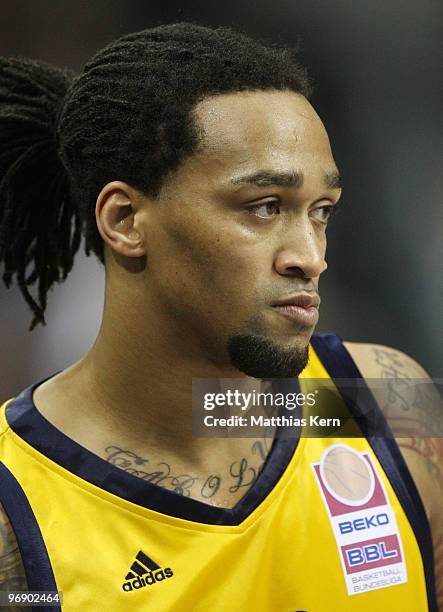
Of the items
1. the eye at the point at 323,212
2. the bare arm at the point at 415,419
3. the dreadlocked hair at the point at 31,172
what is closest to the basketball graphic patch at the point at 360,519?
the bare arm at the point at 415,419

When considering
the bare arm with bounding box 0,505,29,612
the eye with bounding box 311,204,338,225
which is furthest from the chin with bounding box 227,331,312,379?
the bare arm with bounding box 0,505,29,612

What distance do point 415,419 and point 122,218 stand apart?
0.80 m

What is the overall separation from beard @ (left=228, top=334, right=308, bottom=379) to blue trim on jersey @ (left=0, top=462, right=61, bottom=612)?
1.55 feet

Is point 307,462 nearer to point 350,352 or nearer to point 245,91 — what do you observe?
point 350,352

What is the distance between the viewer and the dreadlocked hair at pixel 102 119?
1.62 metres

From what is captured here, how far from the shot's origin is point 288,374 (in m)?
1.62

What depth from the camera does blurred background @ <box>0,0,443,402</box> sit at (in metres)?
3.20

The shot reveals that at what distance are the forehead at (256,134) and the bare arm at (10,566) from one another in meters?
0.76

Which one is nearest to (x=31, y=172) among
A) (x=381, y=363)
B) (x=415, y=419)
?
(x=381, y=363)

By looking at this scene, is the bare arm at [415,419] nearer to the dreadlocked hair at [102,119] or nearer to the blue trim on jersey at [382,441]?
the blue trim on jersey at [382,441]

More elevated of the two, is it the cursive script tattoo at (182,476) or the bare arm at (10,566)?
the cursive script tattoo at (182,476)

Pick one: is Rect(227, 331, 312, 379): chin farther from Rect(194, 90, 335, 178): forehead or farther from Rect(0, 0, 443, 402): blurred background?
Rect(0, 0, 443, 402): blurred background

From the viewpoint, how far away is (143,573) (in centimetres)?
160

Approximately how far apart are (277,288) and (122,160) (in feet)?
1.28
